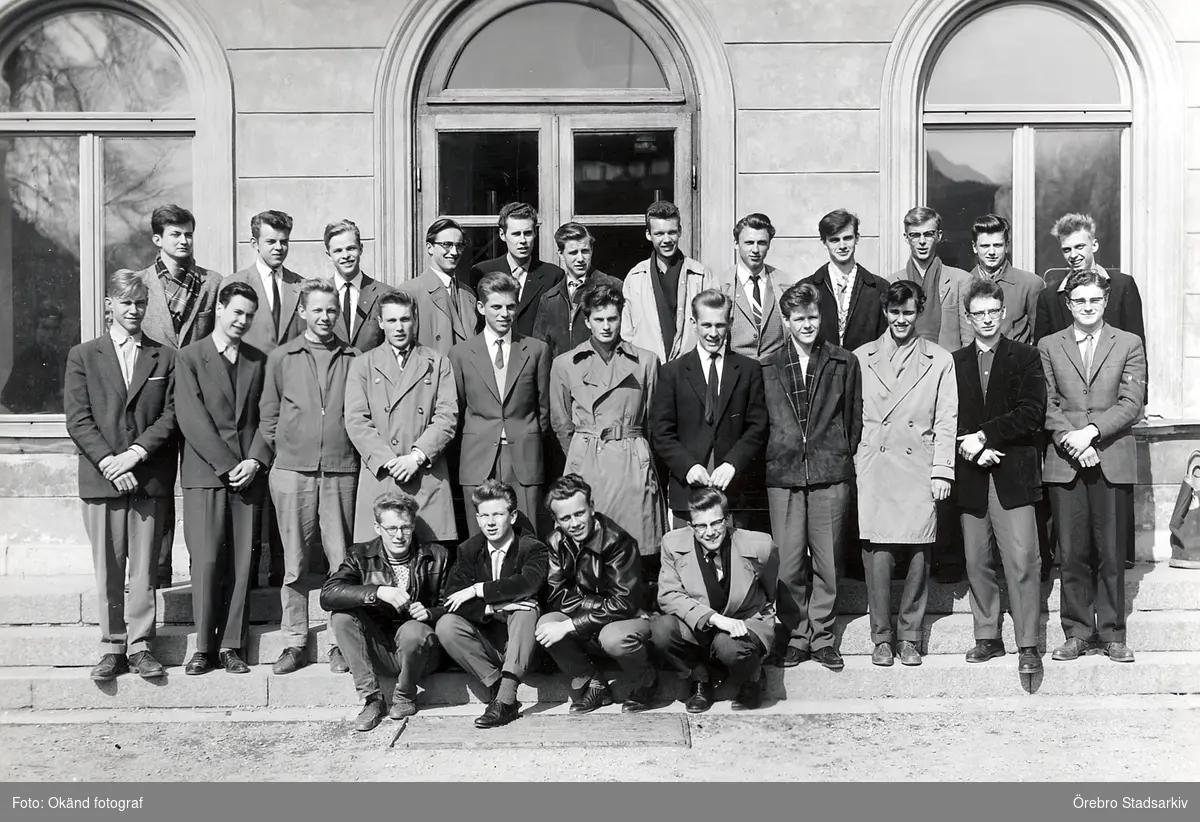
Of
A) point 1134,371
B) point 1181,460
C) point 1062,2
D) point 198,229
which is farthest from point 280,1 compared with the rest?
point 1181,460

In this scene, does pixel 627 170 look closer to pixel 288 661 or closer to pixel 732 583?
pixel 732 583

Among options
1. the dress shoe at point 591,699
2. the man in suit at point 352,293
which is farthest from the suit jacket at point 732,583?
the man in suit at point 352,293

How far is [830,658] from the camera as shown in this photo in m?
5.28

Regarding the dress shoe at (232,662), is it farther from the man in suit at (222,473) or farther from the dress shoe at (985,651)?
the dress shoe at (985,651)

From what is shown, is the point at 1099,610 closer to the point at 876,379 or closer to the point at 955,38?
the point at 876,379

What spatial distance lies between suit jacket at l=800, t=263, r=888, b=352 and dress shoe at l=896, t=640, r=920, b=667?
1.49 m

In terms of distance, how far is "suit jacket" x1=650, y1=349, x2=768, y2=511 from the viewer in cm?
534

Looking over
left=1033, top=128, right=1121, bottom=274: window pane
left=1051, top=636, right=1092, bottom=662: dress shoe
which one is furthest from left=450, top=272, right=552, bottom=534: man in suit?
left=1033, top=128, right=1121, bottom=274: window pane

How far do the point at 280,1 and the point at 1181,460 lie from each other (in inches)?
242

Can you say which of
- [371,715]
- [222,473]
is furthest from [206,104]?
[371,715]

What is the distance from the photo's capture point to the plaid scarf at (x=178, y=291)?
19.2 feet

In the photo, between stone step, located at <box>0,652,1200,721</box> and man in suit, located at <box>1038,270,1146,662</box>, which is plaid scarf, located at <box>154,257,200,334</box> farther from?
man in suit, located at <box>1038,270,1146,662</box>

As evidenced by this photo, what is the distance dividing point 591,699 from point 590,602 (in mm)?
451

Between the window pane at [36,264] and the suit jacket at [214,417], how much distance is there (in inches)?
85.9
